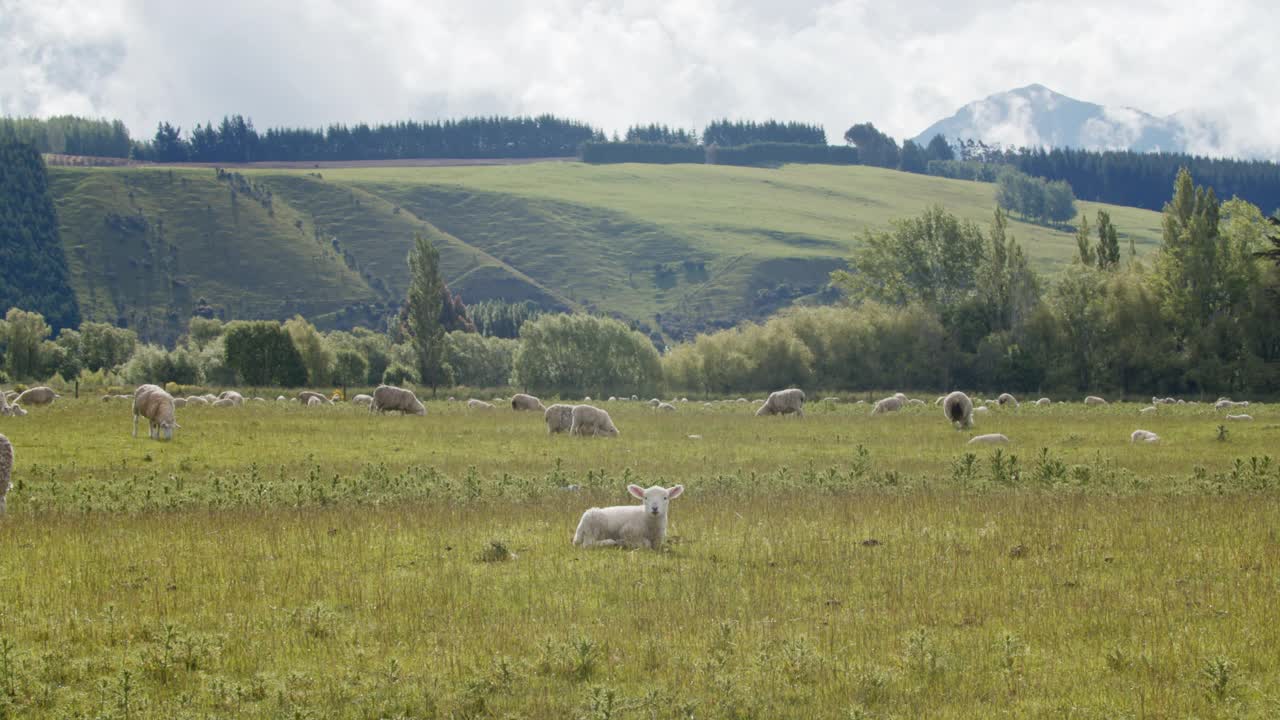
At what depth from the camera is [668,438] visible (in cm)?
3909

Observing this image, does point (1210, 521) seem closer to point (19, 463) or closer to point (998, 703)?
point (998, 703)

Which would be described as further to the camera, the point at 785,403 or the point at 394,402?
the point at 785,403

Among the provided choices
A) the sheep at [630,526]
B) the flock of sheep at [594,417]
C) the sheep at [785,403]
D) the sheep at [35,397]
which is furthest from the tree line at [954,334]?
the sheep at [630,526]

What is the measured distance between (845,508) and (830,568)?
548cm

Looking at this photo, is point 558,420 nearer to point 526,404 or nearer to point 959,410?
point 959,410

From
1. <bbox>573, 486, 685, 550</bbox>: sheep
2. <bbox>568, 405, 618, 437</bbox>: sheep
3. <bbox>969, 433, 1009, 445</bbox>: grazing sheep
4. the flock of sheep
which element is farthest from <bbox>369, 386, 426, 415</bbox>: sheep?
<bbox>573, 486, 685, 550</bbox>: sheep

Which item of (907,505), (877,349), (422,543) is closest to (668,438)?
(907,505)

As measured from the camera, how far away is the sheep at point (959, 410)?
41969 mm

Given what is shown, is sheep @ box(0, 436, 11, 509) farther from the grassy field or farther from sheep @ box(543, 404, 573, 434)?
sheep @ box(543, 404, 573, 434)

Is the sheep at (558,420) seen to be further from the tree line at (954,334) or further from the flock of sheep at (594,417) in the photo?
the tree line at (954,334)

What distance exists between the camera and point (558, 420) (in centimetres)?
4128

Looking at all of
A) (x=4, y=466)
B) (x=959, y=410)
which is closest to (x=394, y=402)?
(x=959, y=410)

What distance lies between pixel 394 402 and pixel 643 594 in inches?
1524

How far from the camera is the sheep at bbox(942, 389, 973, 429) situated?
42.0m
